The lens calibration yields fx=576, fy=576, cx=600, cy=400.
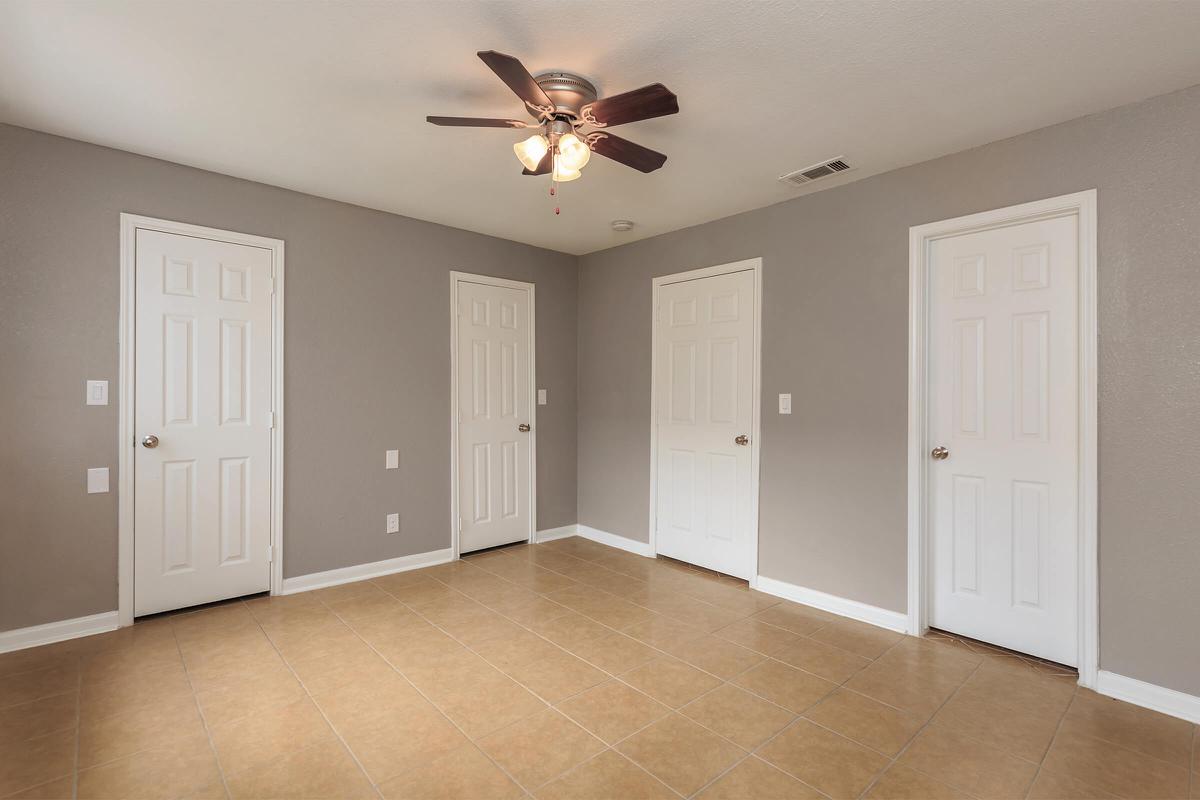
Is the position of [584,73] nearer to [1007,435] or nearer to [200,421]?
[1007,435]

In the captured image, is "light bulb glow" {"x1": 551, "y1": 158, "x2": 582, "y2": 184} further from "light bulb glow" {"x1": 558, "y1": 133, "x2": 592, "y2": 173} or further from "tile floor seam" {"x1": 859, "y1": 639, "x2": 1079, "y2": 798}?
"tile floor seam" {"x1": 859, "y1": 639, "x2": 1079, "y2": 798}

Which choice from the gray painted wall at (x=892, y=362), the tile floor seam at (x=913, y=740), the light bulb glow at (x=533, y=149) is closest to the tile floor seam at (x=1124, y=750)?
the tile floor seam at (x=913, y=740)

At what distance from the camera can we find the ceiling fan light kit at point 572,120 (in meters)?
2.10

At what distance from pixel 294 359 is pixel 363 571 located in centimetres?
154

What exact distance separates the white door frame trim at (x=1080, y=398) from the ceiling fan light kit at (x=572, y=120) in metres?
1.69

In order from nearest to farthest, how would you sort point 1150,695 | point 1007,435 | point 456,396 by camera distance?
point 1150,695 → point 1007,435 → point 456,396

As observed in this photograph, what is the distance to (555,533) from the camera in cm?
520

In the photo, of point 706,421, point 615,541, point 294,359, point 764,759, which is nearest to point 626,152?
point 706,421

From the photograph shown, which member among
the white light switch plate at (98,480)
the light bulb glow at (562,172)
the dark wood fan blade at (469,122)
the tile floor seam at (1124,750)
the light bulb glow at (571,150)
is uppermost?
the dark wood fan blade at (469,122)

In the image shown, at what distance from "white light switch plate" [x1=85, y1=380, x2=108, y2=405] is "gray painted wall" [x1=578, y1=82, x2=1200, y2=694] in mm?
3379

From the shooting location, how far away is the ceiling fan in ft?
6.89

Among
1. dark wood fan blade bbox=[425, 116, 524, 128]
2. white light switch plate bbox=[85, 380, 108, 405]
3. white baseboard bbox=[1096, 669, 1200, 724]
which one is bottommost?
white baseboard bbox=[1096, 669, 1200, 724]

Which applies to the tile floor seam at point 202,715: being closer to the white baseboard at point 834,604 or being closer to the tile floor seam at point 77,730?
the tile floor seam at point 77,730

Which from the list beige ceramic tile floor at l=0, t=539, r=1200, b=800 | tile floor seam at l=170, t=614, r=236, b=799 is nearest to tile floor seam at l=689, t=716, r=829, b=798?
beige ceramic tile floor at l=0, t=539, r=1200, b=800
